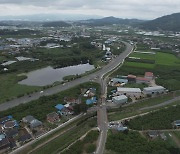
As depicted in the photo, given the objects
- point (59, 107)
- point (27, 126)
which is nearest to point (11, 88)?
point (59, 107)

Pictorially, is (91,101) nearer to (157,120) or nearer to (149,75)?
(157,120)

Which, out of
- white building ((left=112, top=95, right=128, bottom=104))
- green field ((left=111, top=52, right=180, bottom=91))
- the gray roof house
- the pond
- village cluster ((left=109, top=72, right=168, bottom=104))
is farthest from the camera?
the pond

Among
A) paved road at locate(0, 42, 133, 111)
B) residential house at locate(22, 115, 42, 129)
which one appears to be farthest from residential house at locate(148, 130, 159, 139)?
paved road at locate(0, 42, 133, 111)

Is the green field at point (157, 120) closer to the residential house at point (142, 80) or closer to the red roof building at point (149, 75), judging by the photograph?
the residential house at point (142, 80)

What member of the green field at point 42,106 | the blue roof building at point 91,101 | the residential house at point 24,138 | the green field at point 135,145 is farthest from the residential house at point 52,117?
the green field at point 135,145

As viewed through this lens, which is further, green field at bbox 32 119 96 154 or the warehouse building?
the warehouse building

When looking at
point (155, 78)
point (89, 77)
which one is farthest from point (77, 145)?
point (155, 78)

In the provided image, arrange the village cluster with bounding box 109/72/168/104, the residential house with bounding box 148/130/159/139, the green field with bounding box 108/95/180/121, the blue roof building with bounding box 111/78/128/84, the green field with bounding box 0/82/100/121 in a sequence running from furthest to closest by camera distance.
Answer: the blue roof building with bounding box 111/78/128/84, the village cluster with bounding box 109/72/168/104, the green field with bounding box 0/82/100/121, the green field with bounding box 108/95/180/121, the residential house with bounding box 148/130/159/139

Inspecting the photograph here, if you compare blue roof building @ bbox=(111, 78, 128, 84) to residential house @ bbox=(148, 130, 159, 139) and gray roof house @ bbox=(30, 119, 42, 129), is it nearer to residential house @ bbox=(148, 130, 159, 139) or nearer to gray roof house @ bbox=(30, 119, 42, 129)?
residential house @ bbox=(148, 130, 159, 139)

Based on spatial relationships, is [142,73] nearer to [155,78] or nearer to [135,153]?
[155,78]
